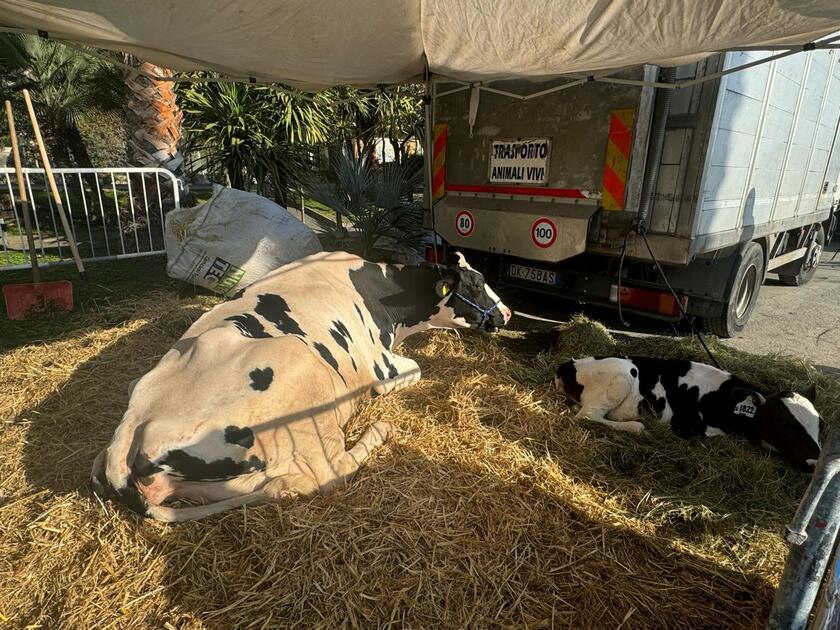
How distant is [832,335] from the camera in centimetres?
560

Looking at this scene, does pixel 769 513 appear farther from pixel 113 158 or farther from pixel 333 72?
pixel 113 158

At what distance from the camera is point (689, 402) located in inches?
127

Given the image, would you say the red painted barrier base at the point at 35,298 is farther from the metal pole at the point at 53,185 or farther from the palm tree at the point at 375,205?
the palm tree at the point at 375,205

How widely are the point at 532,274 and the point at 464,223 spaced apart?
3.16ft

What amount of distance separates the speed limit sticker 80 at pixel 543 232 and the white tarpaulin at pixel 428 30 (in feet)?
4.54

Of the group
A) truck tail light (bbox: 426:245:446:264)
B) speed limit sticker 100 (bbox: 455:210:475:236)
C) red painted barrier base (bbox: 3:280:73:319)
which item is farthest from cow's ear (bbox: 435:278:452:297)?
red painted barrier base (bbox: 3:280:73:319)

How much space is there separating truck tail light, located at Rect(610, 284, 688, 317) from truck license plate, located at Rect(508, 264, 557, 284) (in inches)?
26.1

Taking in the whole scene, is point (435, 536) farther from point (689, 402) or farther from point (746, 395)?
point (746, 395)

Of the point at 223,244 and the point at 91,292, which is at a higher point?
the point at 223,244

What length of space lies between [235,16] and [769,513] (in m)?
4.06

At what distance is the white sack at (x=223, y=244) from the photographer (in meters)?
5.25

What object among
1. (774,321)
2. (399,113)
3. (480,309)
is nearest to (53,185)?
(480,309)

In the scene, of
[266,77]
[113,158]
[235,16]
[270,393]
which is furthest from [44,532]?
[113,158]

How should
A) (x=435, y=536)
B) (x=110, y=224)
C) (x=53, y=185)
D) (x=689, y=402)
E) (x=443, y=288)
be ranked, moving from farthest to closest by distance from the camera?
1. (x=110, y=224)
2. (x=53, y=185)
3. (x=443, y=288)
4. (x=689, y=402)
5. (x=435, y=536)
